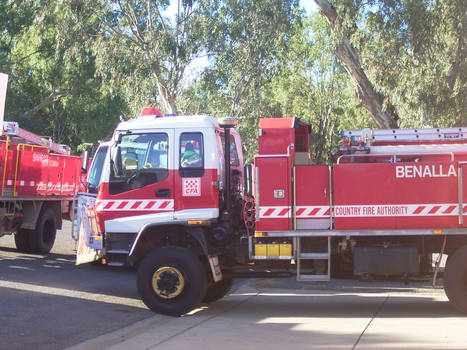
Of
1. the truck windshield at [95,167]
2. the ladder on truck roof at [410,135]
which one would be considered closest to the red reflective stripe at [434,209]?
the ladder on truck roof at [410,135]

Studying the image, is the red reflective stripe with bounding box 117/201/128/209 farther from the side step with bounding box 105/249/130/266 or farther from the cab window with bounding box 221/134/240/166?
the cab window with bounding box 221/134/240/166

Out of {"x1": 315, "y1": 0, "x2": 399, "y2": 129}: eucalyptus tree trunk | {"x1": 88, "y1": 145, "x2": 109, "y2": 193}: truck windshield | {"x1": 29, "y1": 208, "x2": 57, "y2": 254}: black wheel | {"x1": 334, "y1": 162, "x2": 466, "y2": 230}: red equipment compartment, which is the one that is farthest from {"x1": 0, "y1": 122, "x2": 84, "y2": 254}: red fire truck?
{"x1": 334, "y1": 162, "x2": 466, "y2": 230}: red equipment compartment

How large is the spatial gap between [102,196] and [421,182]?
4.66 m

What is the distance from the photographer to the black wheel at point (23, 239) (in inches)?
672

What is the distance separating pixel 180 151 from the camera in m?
9.76

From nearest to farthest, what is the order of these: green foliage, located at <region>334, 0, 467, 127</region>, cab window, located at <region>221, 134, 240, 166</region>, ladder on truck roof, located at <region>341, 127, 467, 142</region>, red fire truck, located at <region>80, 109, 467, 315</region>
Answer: red fire truck, located at <region>80, 109, 467, 315</region>
ladder on truck roof, located at <region>341, 127, 467, 142</region>
cab window, located at <region>221, 134, 240, 166</region>
green foliage, located at <region>334, 0, 467, 127</region>

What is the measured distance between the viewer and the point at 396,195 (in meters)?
9.27

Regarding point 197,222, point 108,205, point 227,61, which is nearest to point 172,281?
point 197,222

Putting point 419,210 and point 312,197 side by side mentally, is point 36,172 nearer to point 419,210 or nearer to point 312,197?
point 312,197

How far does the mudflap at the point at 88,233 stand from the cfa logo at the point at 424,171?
177 inches

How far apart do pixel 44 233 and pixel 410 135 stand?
1054cm

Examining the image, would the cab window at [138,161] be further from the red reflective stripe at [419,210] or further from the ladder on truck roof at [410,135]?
the red reflective stripe at [419,210]

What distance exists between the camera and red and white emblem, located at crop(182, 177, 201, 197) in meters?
9.67

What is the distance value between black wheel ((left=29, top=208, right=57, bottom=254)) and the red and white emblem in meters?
8.39
